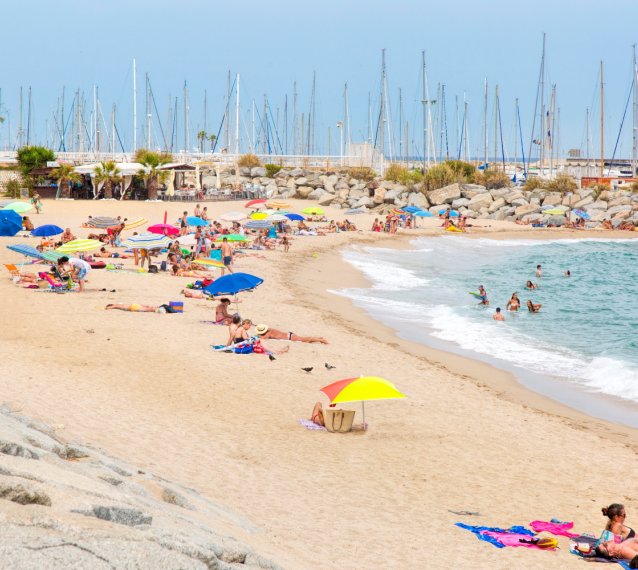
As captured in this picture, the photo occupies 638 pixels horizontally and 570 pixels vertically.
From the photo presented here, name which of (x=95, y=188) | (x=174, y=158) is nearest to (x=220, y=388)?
(x=95, y=188)

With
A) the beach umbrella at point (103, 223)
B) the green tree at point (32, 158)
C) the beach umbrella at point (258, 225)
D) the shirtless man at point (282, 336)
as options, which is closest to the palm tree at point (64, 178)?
the green tree at point (32, 158)

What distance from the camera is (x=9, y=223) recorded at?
103ft

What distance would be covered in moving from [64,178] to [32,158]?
3949mm

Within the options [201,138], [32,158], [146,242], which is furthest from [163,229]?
[201,138]

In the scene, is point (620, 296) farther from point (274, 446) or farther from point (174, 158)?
point (174, 158)

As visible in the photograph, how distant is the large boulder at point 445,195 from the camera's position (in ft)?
209

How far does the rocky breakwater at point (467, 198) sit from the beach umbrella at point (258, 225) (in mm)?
24658

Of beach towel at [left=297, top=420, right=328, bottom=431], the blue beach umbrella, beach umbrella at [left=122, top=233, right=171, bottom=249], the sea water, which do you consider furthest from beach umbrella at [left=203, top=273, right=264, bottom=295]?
the blue beach umbrella

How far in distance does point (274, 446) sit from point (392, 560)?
370 centimetres

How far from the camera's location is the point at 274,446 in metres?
11.2

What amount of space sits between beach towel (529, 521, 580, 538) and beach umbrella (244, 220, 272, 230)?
27.4 m

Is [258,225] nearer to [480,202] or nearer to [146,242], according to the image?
[146,242]

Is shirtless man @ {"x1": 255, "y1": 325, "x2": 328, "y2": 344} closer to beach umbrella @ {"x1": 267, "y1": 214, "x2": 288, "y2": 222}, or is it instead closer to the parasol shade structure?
the parasol shade structure

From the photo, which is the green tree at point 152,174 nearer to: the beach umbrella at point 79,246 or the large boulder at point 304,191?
the large boulder at point 304,191
